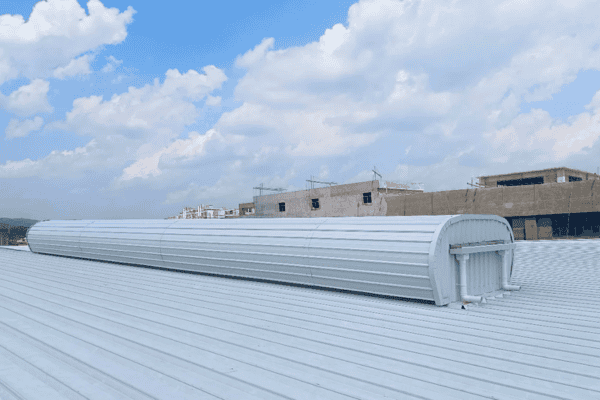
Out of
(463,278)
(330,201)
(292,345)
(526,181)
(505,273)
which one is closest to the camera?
(292,345)

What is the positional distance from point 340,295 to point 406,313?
156cm

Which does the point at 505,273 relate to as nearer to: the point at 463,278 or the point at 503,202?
the point at 463,278

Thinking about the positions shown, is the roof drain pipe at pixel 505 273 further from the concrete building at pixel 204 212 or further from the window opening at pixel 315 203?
the concrete building at pixel 204 212

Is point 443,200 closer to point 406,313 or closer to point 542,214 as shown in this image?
point 542,214

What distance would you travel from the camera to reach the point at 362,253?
7.02 metres

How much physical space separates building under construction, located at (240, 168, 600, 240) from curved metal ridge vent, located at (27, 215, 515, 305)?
27880mm

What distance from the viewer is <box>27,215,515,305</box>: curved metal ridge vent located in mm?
6391

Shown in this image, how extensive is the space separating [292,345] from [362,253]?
2.77 m

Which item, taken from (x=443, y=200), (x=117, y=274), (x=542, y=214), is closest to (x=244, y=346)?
(x=117, y=274)

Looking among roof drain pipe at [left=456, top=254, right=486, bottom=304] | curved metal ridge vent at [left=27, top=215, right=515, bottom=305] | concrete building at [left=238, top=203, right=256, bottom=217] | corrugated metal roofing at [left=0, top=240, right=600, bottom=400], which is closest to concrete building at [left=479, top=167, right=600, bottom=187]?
concrete building at [left=238, top=203, right=256, bottom=217]

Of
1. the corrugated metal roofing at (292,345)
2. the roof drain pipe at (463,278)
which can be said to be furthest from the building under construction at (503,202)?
the roof drain pipe at (463,278)

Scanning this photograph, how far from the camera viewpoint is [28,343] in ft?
16.0

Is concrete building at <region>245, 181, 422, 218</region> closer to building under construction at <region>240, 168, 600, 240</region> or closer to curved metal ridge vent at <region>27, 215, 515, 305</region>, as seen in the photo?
building under construction at <region>240, 168, 600, 240</region>

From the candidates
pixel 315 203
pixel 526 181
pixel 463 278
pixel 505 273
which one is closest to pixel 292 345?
pixel 463 278
